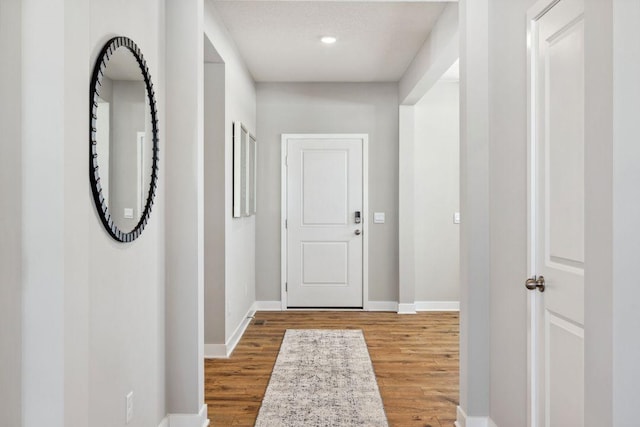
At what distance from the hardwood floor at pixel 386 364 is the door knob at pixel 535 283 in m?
1.08

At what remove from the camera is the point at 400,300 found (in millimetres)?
5266

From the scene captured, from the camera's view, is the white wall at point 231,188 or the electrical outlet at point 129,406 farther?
the white wall at point 231,188

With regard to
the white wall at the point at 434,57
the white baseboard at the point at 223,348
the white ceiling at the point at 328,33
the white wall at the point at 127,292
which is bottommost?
the white baseboard at the point at 223,348

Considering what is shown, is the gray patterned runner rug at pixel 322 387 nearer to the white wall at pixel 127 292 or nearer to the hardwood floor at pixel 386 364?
the hardwood floor at pixel 386 364

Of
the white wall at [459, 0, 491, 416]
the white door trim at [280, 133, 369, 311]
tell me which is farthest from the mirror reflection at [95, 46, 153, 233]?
the white door trim at [280, 133, 369, 311]

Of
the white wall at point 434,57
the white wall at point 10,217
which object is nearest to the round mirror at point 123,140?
the white wall at point 10,217

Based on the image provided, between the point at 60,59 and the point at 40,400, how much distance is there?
0.91 meters

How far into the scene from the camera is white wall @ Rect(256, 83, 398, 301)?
5418mm

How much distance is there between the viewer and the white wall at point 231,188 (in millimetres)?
3625

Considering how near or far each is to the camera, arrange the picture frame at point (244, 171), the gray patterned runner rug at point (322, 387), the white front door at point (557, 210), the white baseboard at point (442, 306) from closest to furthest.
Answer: the white front door at point (557, 210) < the gray patterned runner rug at point (322, 387) < the picture frame at point (244, 171) < the white baseboard at point (442, 306)

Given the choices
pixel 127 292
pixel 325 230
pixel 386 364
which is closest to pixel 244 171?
pixel 325 230

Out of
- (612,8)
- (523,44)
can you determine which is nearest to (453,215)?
(523,44)

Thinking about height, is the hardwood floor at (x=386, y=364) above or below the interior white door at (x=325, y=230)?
below

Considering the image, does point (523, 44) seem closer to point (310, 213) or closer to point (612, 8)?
point (612, 8)
